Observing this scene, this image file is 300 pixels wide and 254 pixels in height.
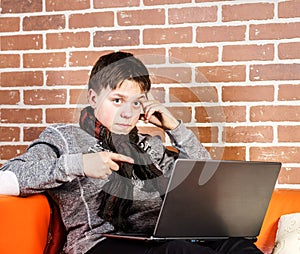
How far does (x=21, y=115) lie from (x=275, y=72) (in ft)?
3.62

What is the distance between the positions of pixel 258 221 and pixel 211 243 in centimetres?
17

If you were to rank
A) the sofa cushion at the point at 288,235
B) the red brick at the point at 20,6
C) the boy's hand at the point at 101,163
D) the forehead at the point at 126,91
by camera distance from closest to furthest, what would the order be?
the boy's hand at the point at 101,163 < the sofa cushion at the point at 288,235 < the forehead at the point at 126,91 < the red brick at the point at 20,6

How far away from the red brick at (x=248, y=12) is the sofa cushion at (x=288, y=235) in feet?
2.70

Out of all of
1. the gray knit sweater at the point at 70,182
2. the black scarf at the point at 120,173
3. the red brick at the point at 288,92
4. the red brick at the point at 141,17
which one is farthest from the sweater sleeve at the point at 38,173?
the red brick at the point at 288,92

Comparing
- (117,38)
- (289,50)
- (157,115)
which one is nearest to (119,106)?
(157,115)

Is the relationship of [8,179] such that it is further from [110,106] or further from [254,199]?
[254,199]

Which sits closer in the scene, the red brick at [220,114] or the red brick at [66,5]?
the red brick at [220,114]

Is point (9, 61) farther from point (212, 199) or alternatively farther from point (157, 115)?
point (212, 199)

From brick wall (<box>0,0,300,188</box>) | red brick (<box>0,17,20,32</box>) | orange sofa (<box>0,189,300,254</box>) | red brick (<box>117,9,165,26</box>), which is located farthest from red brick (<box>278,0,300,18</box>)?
red brick (<box>0,17,20,32</box>)

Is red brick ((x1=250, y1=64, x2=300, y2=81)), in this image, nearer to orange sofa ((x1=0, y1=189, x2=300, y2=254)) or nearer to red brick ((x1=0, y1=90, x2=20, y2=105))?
orange sofa ((x1=0, y1=189, x2=300, y2=254))

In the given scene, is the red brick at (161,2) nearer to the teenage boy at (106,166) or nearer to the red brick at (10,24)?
the teenage boy at (106,166)

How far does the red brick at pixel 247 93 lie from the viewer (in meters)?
2.34

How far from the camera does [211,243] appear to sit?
1.85m

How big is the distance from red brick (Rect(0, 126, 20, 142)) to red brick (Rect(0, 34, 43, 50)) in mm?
357
